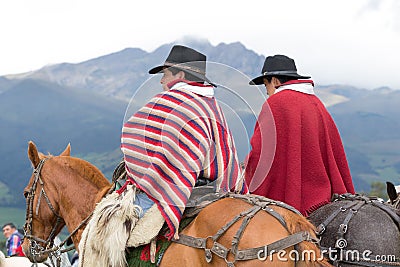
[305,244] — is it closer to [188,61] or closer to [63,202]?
[188,61]

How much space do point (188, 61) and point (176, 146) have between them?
81 centimetres

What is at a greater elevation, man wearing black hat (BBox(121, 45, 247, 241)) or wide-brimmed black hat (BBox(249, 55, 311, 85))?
wide-brimmed black hat (BBox(249, 55, 311, 85))

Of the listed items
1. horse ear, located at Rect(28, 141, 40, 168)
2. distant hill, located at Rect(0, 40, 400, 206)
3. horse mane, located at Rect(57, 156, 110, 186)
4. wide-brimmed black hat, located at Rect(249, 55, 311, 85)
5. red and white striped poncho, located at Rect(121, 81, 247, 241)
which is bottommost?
distant hill, located at Rect(0, 40, 400, 206)

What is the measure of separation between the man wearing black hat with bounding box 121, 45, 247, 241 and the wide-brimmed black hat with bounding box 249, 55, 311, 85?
4.91 feet

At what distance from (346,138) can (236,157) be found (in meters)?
168

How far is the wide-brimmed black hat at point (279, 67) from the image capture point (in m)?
5.38

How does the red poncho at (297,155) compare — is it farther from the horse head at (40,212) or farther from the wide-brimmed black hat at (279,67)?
the horse head at (40,212)

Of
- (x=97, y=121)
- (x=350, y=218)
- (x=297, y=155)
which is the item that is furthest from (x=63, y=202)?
(x=97, y=121)

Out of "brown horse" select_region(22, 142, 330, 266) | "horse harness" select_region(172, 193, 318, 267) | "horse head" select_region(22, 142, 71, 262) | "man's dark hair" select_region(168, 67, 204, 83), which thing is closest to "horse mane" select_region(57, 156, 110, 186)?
"brown horse" select_region(22, 142, 330, 266)

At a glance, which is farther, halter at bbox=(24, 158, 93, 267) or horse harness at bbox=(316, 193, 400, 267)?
halter at bbox=(24, 158, 93, 267)

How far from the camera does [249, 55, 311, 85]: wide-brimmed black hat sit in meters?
5.38

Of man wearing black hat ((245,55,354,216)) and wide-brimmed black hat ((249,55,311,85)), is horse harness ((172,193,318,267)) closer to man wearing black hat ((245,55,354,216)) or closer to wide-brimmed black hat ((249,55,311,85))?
man wearing black hat ((245,55,354,216))

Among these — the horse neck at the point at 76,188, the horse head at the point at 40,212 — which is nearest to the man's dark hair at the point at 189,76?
the horse neck at the point at 76,188

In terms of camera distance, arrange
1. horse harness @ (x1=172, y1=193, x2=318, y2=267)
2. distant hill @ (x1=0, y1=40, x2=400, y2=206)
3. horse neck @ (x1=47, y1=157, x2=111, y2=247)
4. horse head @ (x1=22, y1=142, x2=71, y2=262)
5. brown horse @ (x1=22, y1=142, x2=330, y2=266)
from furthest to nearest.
A: distant hill @ (x1=0, y1=40, x2=400, y2=206) < horse head @ (x1=22, y1=142, x2=71, y2=262) < horse neck @ (x1=47, y1=157, x2=111, y2=247) < brown horse @ (x1=22, y1=142, x2=330, y2=266) < horse harness @ (x1=172, y1=193, x2=318, y2=267)
